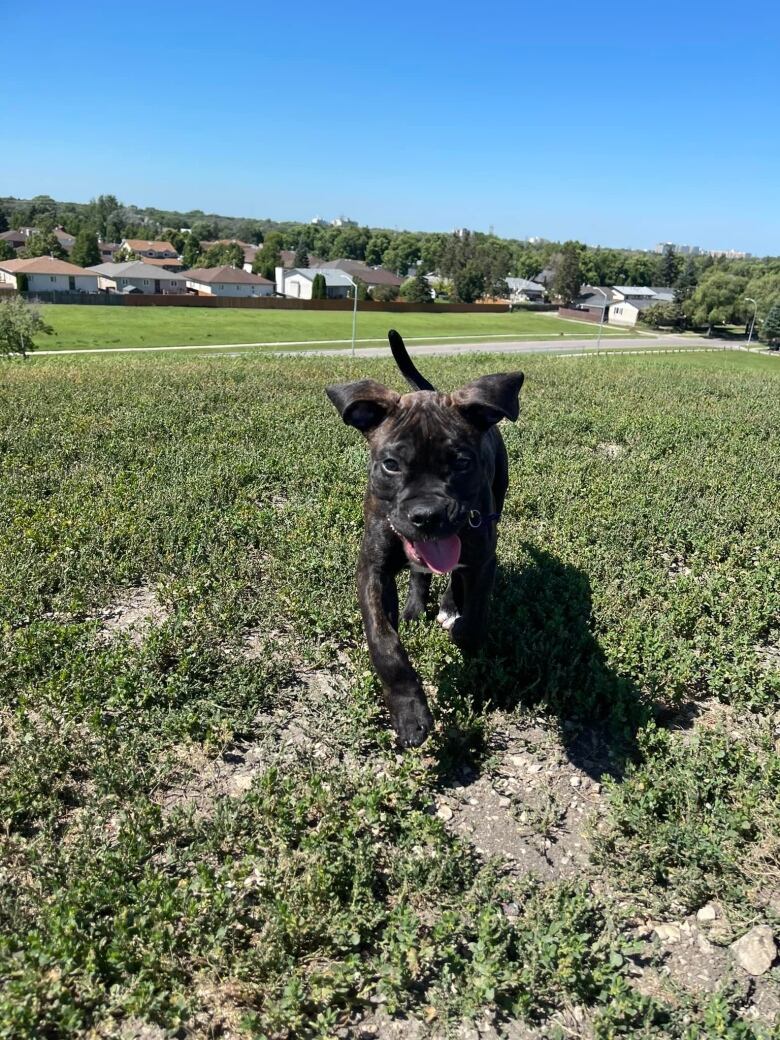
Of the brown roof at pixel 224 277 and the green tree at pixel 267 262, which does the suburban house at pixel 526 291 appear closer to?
the green tree at pixel 267 262

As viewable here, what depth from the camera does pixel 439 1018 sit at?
2.63 meters

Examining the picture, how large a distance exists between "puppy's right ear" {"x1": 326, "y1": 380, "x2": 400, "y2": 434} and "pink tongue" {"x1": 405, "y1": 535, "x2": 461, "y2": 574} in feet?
2.67

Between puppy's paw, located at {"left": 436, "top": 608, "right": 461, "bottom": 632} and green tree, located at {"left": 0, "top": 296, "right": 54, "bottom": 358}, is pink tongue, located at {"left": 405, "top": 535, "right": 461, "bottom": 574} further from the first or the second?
green tree, located at {"left": 0, "top": 296, "right": 54, "bottom": 358}

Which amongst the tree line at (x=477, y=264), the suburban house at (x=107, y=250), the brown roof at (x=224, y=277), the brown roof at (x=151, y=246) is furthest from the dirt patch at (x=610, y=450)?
the brown roof at (x=151, y=246)

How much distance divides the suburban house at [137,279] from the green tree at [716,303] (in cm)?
7084

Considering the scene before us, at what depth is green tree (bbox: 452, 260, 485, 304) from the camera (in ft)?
348

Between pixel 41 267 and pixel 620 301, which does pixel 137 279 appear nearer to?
pixel 41 267

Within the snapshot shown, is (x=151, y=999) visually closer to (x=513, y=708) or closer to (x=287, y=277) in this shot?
(x=513, y=708)

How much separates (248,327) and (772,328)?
61.8 meters

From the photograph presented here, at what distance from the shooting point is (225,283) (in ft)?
331

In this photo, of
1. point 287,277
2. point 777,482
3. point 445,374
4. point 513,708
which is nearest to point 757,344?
point 287,277

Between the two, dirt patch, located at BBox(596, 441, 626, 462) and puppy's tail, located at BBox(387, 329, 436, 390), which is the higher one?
puppy's tail, located at BBox(387, 329, 436, 390)

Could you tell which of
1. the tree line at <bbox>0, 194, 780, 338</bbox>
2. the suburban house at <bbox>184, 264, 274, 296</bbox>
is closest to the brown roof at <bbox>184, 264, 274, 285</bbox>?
the suburban house at <bbox>184, 264, 274, 296</bbox>

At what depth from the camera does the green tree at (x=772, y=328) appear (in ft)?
275
